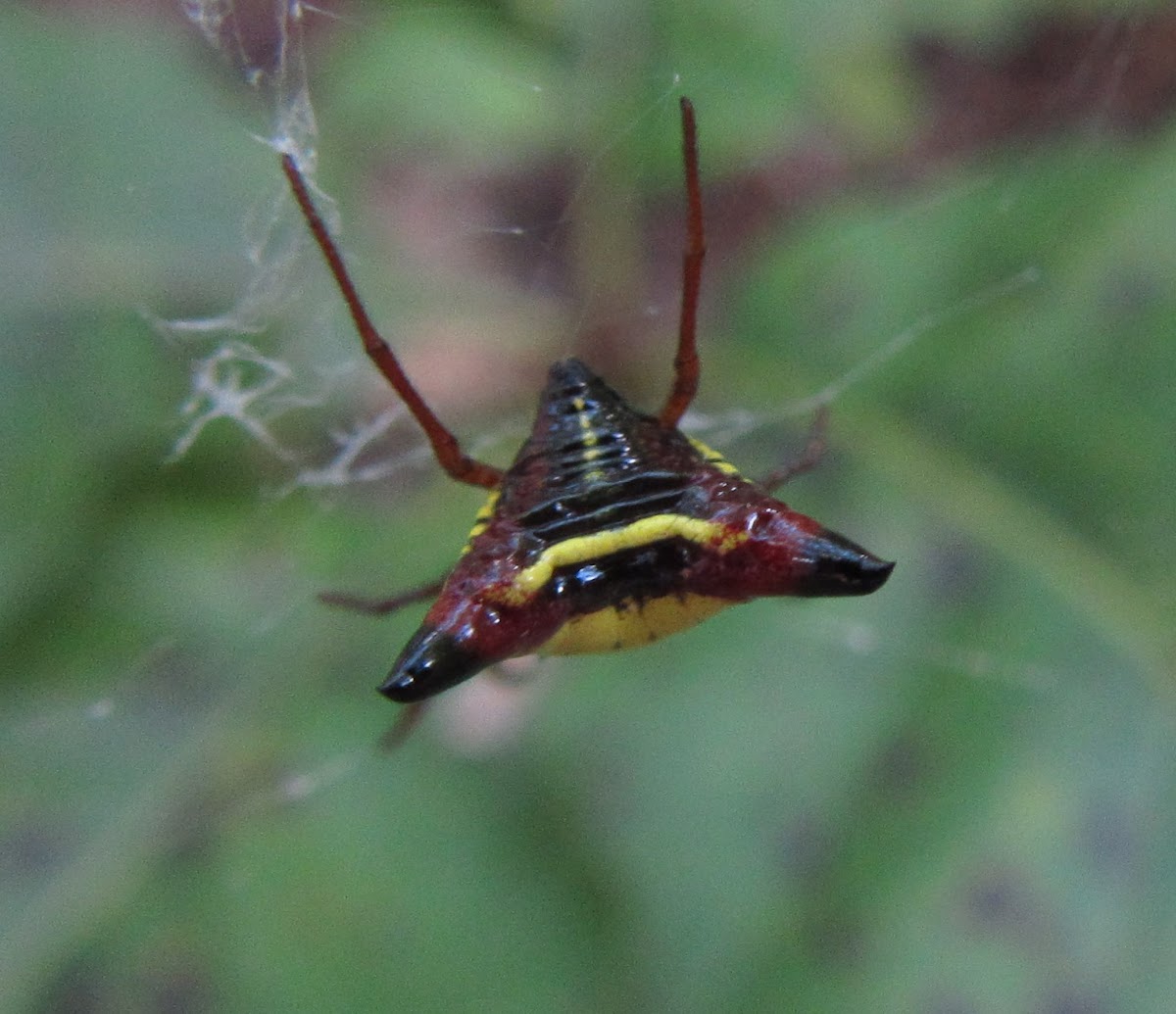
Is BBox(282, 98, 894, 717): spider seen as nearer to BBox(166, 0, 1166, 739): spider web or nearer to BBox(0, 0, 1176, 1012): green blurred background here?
BBox(166, 0, 1166, 739): spider web

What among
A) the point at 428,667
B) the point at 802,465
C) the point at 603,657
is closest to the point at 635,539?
the point at 428,667

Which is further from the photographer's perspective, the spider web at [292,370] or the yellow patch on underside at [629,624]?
the spider web at [292,370]

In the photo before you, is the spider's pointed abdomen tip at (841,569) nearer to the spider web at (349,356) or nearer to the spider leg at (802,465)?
the spider leg at (802,465)

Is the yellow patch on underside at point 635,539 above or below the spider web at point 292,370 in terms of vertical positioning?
below

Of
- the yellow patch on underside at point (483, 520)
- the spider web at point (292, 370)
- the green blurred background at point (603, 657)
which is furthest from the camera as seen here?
the spider web at point (292, 370)

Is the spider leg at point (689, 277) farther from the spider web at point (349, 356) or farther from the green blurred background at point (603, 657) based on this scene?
the green blurred background at point (603, 657)

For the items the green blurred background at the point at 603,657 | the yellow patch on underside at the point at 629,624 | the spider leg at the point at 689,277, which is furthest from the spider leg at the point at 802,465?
the green blurred background at the point at 603,657

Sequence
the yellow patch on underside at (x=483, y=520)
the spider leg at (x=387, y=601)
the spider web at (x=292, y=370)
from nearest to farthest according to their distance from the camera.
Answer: the yellow patch on underside at (x=483, y=520)
the spider leg at (x=387, y=601)
the spider web at (x=292, y=370)

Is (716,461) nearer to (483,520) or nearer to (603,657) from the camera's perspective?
(483,520)
